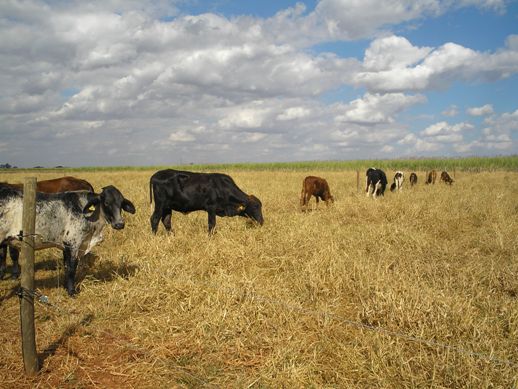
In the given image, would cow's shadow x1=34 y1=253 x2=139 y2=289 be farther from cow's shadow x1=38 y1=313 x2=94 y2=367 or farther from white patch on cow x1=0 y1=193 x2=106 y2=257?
cow's shadow x1=38 y1=313 x2=94 y2=367

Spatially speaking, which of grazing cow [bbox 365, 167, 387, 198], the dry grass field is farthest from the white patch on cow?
grazing cow [bbox 365, 167, 387, 198]

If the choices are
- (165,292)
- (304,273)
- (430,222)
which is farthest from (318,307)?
(430,222)

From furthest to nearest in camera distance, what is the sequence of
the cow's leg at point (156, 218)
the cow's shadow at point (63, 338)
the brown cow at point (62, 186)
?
1. the brown cow at point (62, 186)
2. the cow's leg at point (156, 218)
3. the cow's shadow at point (63, 338)

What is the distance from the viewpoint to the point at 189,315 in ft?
15.6

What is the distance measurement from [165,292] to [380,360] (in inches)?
115

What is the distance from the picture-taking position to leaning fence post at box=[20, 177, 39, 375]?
3598 mm

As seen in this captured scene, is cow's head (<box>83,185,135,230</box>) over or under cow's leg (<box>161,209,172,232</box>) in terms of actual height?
over

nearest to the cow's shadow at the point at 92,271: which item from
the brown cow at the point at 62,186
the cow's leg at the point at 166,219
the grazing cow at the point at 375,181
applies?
the cow's leg at the point at 166,219

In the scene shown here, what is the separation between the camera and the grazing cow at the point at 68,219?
5.70 metres

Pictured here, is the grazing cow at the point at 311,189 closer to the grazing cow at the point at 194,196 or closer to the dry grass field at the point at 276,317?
the grazing cow at the point at 194,196

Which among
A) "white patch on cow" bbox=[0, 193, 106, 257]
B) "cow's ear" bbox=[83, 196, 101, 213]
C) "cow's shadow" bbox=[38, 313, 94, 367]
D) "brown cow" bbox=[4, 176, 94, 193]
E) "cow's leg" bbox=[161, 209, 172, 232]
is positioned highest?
"brown cow" bbox=[4, 176, 94, 193]

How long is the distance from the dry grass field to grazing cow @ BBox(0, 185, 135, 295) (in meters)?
0.63

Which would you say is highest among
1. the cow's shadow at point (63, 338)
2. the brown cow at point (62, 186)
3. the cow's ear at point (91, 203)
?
the brown cow at point (62, 186)

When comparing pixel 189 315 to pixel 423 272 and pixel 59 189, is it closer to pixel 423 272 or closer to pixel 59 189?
pixel 423 272
